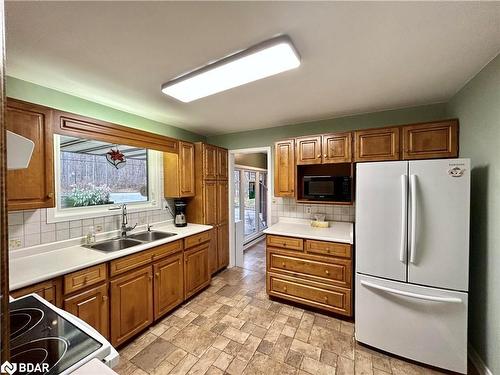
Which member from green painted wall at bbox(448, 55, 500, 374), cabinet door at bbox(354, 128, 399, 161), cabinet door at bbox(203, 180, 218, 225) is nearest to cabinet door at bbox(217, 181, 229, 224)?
cabinet door at bbox(203, 180, 218, 225)

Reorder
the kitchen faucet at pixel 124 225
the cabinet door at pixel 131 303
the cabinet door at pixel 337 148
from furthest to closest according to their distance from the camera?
1. the cabinet door at pixel 337 148
2. the kitchen faucet at pixel 124 225
3. the cabinet door at pixel 131 303

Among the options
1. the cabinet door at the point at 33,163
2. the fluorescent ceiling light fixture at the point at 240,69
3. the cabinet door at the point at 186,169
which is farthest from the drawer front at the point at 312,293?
the cabinet door at the point at 33,163

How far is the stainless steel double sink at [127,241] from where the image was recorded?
2.34 meters

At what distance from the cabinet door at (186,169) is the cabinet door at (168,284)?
992 mm

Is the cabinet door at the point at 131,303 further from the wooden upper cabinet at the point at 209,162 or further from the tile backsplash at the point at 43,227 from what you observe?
the wooden upper cabinet at the point at 209,162

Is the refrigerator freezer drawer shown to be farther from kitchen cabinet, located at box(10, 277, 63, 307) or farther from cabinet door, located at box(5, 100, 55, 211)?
cabinet door, located at box(5, 100, 55, 211)

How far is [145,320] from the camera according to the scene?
2.19 meters

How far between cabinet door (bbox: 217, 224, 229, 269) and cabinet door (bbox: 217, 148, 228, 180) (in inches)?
35.2

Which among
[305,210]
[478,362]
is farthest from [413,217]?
[305,210]

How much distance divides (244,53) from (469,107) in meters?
2.18

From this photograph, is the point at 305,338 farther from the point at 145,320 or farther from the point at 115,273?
the point at 115,273

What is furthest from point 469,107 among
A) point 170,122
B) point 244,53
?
point 170,122

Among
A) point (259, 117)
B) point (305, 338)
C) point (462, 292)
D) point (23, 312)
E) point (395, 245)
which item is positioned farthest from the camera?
point (259, 117)

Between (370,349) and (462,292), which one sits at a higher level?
(462,292)
